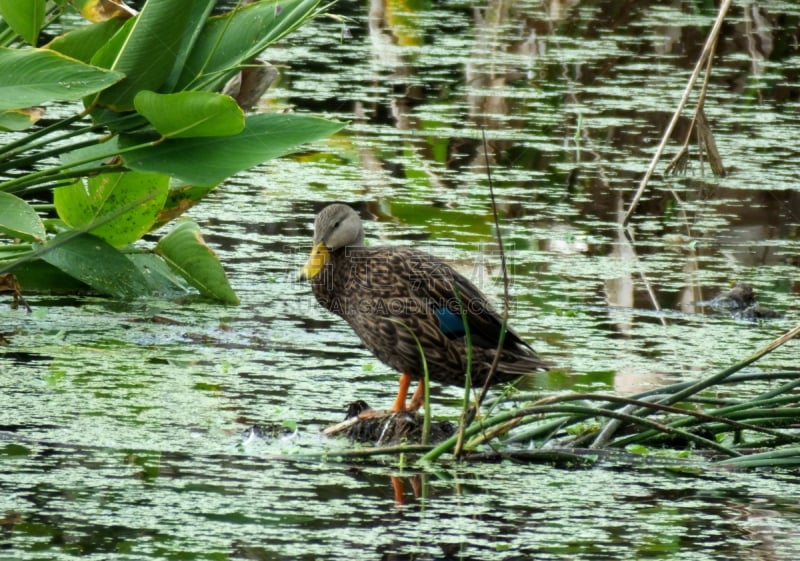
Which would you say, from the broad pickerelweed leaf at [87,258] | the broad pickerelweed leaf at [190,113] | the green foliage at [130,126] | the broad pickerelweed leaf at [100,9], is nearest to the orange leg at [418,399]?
the green foliage at [130,126]

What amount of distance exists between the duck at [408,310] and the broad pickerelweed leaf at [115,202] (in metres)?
1.25

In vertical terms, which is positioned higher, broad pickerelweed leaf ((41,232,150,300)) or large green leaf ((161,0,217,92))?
large green leaf ((161,0,217,92))

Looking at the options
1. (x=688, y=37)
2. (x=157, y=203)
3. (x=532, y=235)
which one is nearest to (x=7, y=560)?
(x=157, y=203)

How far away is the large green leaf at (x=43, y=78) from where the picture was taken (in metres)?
4.99

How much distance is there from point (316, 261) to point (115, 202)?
52.1 inches

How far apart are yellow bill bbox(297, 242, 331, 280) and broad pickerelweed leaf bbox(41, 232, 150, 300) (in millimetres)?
1209

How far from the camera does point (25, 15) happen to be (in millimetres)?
5234

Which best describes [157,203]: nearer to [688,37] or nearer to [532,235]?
[532,235]

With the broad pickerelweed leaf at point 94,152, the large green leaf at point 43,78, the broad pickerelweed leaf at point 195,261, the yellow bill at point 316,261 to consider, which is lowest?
the broad pickerelweed leaf at point 195,261

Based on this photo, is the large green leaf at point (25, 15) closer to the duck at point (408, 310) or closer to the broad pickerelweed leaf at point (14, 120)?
the broad pickerelweed leaf at point (14, 120)

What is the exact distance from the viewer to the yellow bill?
5.04 metres

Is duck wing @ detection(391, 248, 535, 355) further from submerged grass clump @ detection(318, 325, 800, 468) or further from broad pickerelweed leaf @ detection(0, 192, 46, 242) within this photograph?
broad pickerelweed leaf @ detection(0, 192, 46, 242)

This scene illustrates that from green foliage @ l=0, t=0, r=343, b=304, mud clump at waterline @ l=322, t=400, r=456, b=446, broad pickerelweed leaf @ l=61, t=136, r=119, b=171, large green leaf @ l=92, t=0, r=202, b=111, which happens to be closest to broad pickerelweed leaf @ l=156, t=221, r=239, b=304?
green foliage @ l=0, t=0, r=343, b=304

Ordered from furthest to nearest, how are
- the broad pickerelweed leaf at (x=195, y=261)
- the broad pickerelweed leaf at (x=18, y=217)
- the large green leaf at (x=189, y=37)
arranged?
the broad pickerelweed leaf at (x=195, y=261) → the large green leaf at (x=189, y=37) → the broad pickerelweed leaf at (x=18, y=217)
